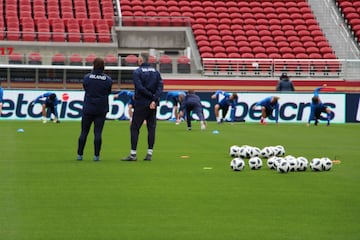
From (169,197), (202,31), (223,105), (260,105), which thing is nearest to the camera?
(169,197)

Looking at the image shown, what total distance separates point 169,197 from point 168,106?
28701 millimetres

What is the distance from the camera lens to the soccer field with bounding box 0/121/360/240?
9531mm

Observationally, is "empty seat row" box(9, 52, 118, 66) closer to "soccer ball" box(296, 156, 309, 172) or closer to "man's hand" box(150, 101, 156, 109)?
"man's hand" box(150, 101, 156, 109)

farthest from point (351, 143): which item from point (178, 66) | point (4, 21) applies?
point (4, 21)

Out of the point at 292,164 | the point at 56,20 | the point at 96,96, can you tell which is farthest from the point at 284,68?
the point at 292,164

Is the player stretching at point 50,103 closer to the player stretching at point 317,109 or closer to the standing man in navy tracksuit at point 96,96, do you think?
the player stretching at point 317,109

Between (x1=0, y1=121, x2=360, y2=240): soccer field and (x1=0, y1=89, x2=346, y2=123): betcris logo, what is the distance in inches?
714

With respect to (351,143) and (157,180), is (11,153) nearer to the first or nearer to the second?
(157,180)

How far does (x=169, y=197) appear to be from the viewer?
1220 centimetres

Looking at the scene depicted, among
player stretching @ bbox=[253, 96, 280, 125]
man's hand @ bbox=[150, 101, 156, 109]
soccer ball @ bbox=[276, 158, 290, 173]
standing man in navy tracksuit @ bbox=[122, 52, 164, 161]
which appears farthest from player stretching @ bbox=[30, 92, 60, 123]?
soccer ball @ bbox=[276, 158, 290, 173]

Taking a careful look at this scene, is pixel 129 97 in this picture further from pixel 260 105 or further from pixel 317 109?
pixel 317 109

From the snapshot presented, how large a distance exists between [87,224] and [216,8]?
45.0m

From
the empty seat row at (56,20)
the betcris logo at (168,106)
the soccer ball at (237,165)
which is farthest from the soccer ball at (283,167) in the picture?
the empty seat row at (56,20)

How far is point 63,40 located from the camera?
46656 mm
